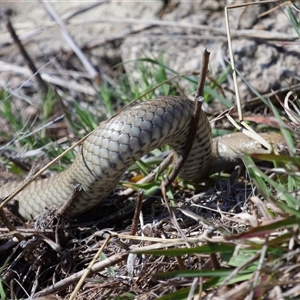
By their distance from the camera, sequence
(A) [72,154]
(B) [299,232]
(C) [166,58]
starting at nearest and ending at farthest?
(B) [299,232]
(A) [72,154]
(C) [166,58]

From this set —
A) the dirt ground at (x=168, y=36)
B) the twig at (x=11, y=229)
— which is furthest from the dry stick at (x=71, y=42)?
the twig at (x=11, y=229)

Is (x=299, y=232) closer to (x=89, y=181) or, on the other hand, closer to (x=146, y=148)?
(x=146, y=148)

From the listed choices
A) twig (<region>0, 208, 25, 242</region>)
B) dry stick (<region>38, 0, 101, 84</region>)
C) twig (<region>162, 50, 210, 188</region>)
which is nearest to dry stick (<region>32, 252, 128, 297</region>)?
twig (<region>0, 208, 25, 242</region>)

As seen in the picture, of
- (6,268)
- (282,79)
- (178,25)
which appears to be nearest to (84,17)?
(178,25)

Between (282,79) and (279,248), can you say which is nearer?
(279,248)

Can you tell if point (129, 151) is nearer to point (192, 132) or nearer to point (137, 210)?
point (137, 210)

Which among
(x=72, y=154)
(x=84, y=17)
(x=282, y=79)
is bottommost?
(x=282, y=79)

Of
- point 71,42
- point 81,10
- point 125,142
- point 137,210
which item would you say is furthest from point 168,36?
point 137,210

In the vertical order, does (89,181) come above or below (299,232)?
above

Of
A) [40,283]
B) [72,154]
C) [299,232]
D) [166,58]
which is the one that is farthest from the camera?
[166,58]
